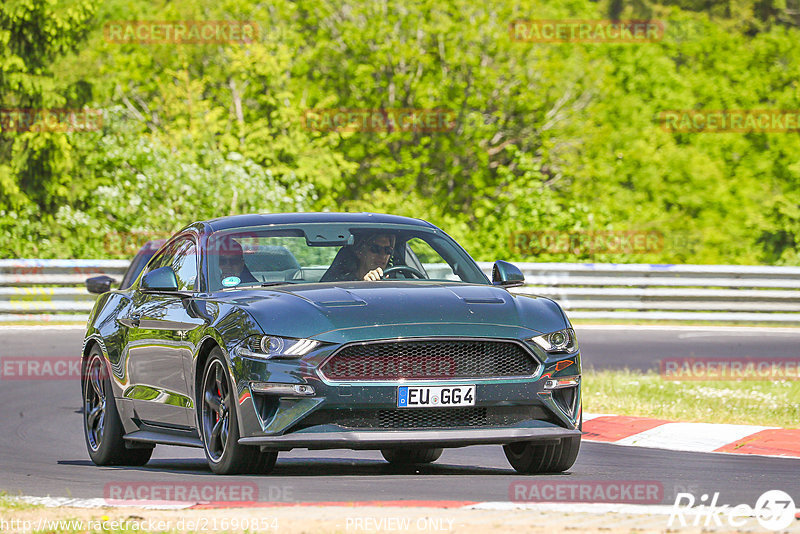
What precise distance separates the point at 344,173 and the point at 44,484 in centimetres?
2708

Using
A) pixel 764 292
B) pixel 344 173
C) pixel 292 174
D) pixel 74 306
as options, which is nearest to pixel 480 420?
pixel 74 306

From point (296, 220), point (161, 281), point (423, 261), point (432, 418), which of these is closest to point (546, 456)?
point (432, 418)

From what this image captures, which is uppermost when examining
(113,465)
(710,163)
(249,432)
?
(249,432)

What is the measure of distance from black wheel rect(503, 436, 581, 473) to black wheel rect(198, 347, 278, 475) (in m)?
1.45

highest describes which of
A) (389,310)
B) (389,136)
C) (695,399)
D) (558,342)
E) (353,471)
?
(389,310)

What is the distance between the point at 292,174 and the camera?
2898cm

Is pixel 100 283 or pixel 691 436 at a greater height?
pixel 100 283

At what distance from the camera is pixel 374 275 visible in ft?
28.5

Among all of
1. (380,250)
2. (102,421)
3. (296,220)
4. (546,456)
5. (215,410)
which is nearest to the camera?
(215,410)

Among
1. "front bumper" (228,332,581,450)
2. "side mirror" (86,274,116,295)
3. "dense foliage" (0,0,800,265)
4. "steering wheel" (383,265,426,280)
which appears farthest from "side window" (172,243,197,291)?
"dense foliage" (0,0,800,265)

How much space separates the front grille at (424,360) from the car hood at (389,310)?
0.24 ft

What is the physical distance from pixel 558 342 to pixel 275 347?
1501 mm

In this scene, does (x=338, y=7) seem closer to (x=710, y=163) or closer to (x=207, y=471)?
(x=710, y=163)

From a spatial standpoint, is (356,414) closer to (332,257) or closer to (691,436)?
(332,257)
